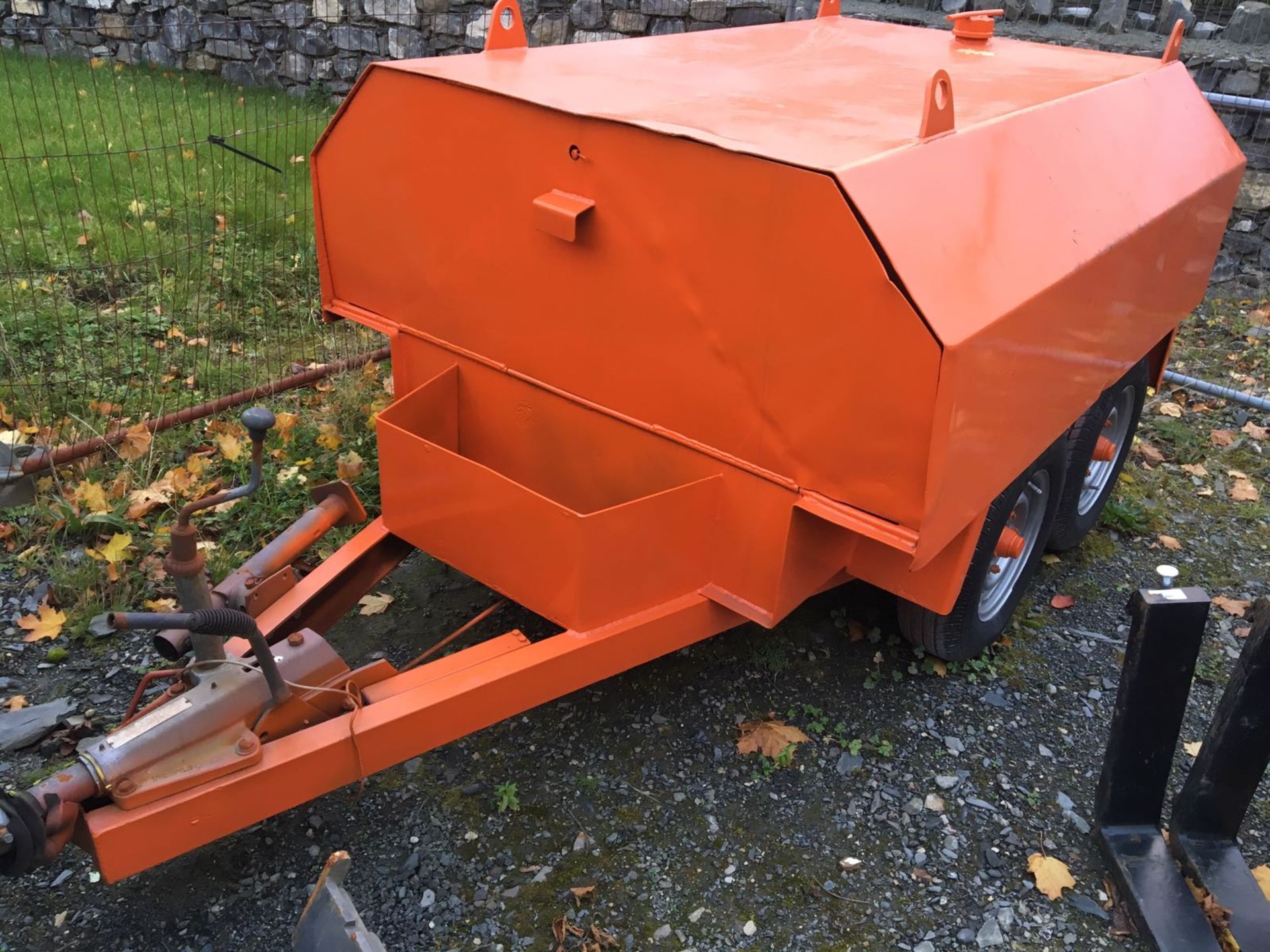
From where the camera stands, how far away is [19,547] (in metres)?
3.49

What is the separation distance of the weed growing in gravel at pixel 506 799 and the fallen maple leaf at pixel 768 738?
66cm

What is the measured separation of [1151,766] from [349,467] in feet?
9.40

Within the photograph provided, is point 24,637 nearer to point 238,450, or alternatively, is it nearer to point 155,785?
point 238,450

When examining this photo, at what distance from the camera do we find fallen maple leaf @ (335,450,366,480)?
3865 mm

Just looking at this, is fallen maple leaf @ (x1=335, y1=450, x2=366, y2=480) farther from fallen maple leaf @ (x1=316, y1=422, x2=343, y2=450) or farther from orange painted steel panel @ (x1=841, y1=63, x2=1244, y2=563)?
orange painted steel panel @ (x1=841, y1=63, x2=1244, y2=563)

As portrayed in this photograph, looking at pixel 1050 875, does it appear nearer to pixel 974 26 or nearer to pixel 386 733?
pixel 386 733

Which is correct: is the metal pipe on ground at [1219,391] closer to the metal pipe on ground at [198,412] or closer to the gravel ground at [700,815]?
the gravel ground at [700,815]

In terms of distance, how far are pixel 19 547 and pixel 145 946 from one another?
1.81 m

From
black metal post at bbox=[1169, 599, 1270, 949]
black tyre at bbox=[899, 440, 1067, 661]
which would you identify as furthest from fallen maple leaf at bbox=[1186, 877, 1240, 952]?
black tyre at bbox=[899, 440, 1067, 661]

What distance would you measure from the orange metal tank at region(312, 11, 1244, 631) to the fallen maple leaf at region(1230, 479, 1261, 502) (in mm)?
1786

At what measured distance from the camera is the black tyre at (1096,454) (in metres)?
3.45

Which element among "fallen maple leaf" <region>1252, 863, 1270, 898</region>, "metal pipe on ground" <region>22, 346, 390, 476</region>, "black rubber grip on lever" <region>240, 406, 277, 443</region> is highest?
"black rubber grip on lever" <region>240, 406, 277, 443</region>

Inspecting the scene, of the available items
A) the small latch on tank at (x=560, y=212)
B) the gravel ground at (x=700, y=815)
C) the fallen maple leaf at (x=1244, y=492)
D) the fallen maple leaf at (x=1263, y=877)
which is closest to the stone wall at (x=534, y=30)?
the fallen maple leaf at (x=1244, y=492)

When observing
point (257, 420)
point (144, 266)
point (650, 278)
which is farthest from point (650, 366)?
point (144, 266)
